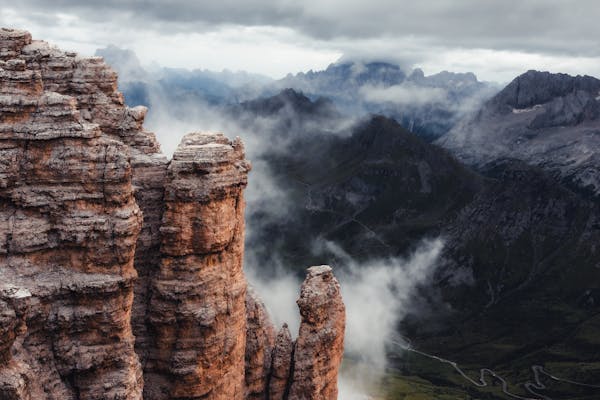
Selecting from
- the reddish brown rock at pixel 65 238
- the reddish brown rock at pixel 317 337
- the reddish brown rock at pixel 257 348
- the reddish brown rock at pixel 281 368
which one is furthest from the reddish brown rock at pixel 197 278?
the reddish brown rock at pixel 317 337

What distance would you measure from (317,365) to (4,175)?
39.7 meters

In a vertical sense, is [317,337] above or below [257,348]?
above

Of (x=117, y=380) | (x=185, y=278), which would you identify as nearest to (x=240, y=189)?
(x=185, y=278)

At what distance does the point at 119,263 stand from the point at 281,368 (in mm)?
29011

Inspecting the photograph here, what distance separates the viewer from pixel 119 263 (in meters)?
46.3

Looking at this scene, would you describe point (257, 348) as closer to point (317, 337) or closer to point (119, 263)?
point (317, 337)

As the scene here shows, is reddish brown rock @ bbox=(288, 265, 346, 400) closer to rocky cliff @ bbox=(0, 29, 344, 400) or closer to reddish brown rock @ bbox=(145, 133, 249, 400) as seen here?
rocky cliff @ bbox=(0, 29, 344, 400)

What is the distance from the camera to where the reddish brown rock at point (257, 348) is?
6731 cm

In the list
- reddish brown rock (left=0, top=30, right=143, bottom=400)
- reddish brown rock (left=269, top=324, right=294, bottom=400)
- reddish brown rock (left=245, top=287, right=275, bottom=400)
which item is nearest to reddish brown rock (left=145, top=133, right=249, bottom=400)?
reddish brown rock (left=0, top=30, right=143, bottom=400)

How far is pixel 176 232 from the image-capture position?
53.3 meters

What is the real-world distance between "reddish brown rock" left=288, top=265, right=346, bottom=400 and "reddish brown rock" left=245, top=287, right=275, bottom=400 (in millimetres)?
3557

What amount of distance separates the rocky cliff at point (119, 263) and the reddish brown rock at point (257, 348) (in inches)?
6.1

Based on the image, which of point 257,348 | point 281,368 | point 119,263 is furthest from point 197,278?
point 281,368

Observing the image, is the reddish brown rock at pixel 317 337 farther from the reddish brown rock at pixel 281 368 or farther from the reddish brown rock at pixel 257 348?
the reddish brown rock at pixel 257 348
